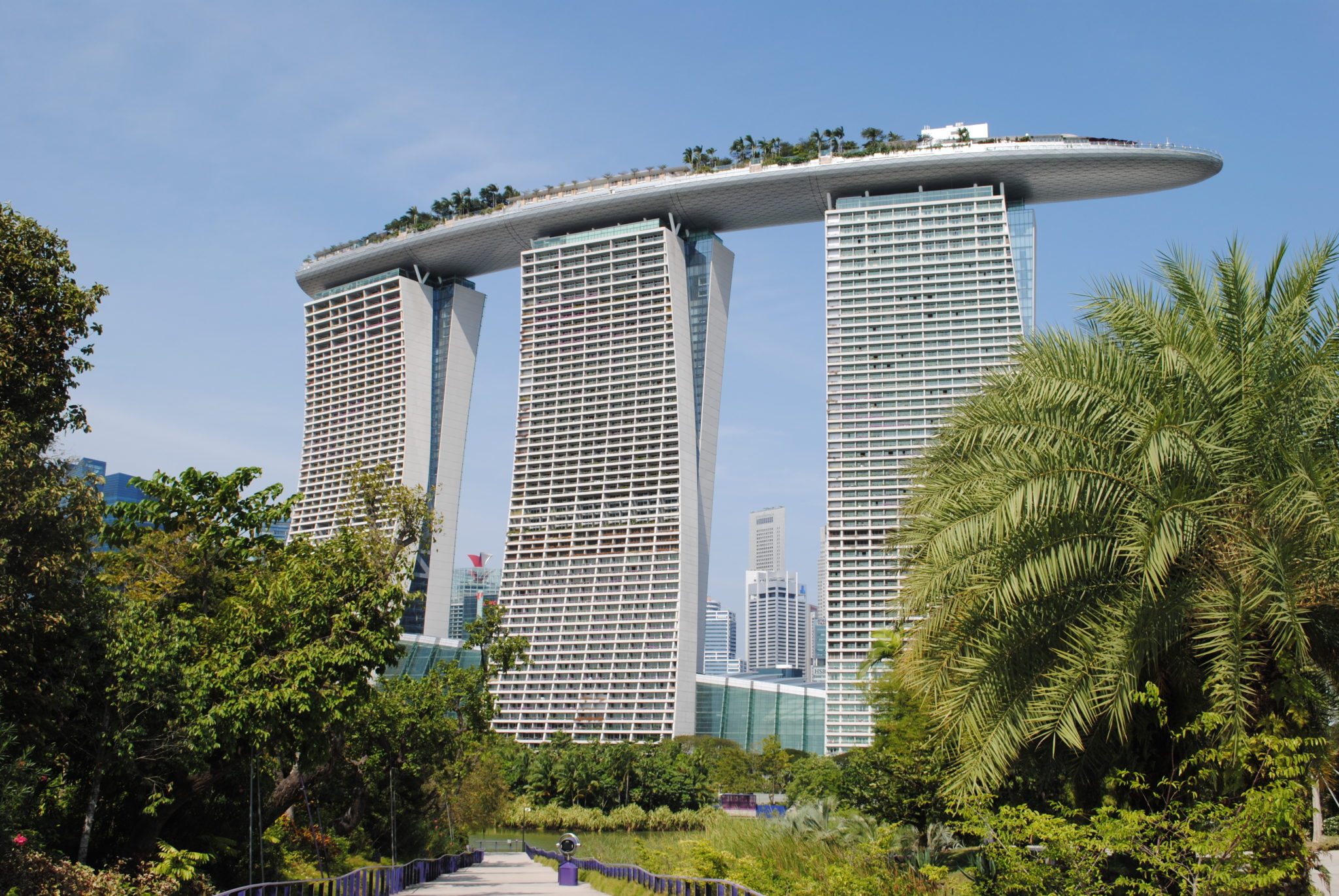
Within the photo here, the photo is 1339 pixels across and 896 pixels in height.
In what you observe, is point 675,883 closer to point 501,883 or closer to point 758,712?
point 501,883

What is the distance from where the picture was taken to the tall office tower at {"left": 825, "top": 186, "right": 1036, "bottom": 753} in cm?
9094

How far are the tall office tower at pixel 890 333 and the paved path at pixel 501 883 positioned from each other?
53.6 meters

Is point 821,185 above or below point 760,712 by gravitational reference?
above

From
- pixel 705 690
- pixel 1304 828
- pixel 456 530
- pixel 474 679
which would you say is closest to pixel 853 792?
pixel 474 679

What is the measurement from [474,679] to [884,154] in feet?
243

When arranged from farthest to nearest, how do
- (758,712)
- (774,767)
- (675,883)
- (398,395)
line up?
1. (398,395)
2. (758,712)
3. (774,767)
4. (675,883)

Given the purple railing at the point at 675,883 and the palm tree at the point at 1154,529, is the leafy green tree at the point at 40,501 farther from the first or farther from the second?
the palm tree at the point at 1154,529

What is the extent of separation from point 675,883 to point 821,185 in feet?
274

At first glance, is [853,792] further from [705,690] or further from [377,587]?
[705,690]

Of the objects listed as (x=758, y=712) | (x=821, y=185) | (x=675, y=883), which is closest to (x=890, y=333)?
(x=821, y=185)

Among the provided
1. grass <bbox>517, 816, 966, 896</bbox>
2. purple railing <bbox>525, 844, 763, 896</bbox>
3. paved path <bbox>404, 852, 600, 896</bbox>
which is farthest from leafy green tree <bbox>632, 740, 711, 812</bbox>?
grass <bbox>517, 816, 966, 896</bbox>

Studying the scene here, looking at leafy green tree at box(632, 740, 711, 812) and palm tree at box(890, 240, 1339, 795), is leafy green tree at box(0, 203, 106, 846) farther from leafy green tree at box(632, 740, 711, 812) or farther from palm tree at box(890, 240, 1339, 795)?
leafy green tree at box(632, 740, 711, 812)

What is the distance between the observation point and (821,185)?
318ft

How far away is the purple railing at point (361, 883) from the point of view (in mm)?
17469
